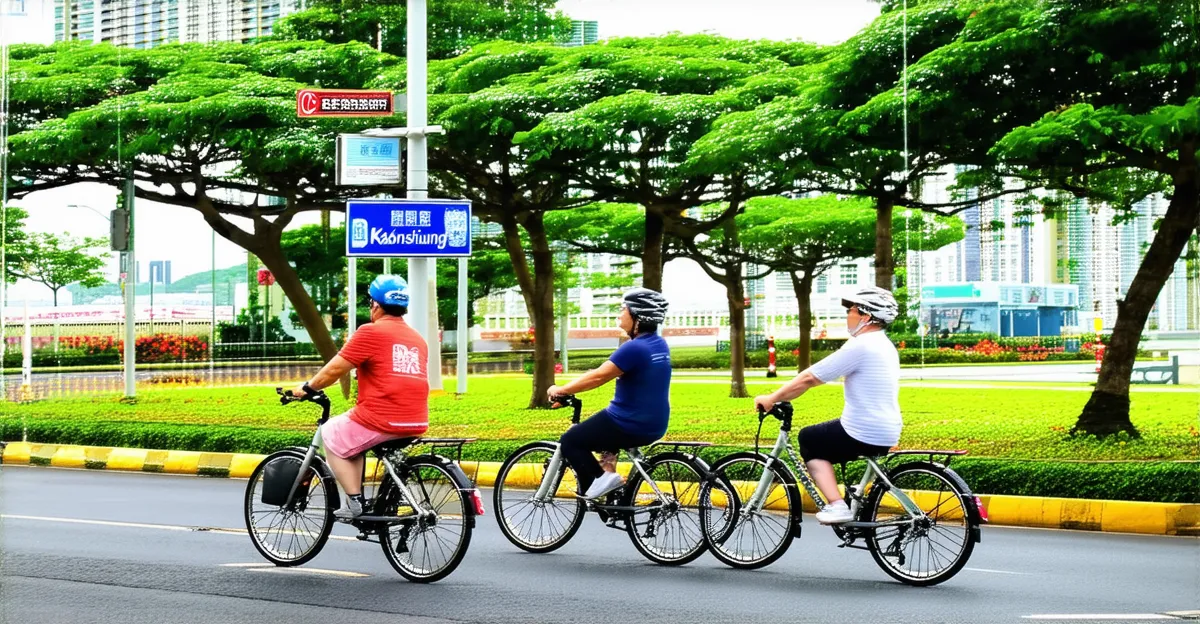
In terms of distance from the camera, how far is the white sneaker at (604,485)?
8.59 meters

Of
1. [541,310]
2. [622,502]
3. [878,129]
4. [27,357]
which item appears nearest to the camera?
[622,502]

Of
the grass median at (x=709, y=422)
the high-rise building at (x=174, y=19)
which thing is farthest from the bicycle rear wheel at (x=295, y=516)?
the high-rise building at (x=174, y=19)

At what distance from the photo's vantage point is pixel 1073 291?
48.8 ft

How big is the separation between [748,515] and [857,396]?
1.01 metres

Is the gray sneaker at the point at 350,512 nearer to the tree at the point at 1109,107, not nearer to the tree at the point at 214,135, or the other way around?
the tree at the point at 1109,107

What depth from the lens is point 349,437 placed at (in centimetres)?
807

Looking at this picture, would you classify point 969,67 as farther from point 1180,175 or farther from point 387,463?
point 387,463

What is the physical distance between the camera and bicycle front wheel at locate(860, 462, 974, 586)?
25.3 feet

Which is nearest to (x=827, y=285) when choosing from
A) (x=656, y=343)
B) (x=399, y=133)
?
(x=399, y=133)

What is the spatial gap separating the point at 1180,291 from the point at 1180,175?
1.16m

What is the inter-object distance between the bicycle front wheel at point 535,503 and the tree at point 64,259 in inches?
485

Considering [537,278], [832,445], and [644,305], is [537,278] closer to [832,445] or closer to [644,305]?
[644,305]

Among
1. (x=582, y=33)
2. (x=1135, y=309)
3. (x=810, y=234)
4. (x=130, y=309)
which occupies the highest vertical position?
(x=582, y=33)

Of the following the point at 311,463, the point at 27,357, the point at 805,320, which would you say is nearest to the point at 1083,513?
the point at 311,463
